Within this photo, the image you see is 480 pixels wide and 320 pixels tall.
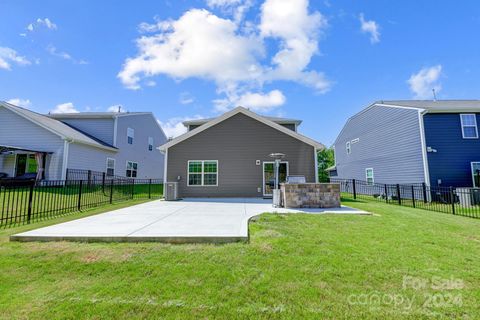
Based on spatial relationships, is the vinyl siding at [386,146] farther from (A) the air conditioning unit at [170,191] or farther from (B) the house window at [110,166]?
(B) the house window at [110,166]

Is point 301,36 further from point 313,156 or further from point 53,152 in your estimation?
point 53,152

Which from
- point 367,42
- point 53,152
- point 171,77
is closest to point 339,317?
point 367,42

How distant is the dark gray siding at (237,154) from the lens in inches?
501

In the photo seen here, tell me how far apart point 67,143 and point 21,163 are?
387 cm

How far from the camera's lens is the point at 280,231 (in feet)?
16.6

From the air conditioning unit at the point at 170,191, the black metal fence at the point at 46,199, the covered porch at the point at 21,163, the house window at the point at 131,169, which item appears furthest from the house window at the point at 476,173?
the covered porch at the point at 21,163

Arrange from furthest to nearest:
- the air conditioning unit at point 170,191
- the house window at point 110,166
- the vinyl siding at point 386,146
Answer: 1. the house window at point 110,166
2. the vinyl siding at point 386,146
3. the air conditioning unit at point 170,191

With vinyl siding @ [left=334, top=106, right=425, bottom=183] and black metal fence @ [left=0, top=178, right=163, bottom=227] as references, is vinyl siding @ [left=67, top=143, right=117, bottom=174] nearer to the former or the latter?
black metal fence @ [left=0, top=178, right=163, bottom=227]

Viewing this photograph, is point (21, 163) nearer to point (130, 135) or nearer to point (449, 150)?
point (130, 135)

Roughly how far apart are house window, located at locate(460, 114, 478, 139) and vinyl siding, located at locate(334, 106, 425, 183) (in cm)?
258

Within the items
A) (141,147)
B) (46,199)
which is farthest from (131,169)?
(46,199)

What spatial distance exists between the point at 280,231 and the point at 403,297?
2670mm

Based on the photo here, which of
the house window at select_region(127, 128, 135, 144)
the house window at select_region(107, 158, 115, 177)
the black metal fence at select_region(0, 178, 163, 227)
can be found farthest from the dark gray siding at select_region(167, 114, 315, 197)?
the house window at select_region(127, 128, 135, 144)

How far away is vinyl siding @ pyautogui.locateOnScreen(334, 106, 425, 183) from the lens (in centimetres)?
1349
